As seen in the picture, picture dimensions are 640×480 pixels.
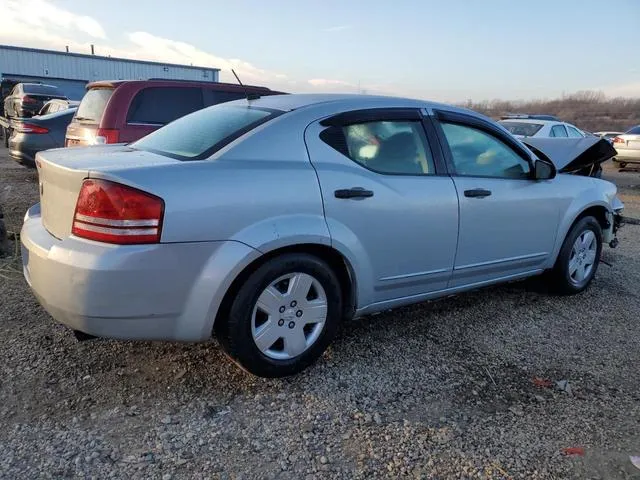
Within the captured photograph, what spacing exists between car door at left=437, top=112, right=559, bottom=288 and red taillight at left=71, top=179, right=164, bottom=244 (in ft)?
6.76

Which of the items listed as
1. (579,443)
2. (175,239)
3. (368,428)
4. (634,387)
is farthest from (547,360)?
(175,239)

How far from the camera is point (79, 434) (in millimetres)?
2539

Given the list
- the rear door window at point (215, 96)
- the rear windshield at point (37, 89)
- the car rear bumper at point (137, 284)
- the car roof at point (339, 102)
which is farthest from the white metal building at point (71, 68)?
the car rear bumper at point (137, 284)

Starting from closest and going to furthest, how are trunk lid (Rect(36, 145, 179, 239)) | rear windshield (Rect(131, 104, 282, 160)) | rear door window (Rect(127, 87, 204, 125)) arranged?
trunk lid (Rect(36, 145, 179, 239)) → rear windshield (Rect(131, 104, 282, 160)) → rear door window (Rect(127, 87, 204, 125))

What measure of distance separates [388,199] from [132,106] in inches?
187

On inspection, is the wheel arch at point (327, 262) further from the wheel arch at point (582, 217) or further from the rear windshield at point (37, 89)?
the rear windshield at point (37, 89)

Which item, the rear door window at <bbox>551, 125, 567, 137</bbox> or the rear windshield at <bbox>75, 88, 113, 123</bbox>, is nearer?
the rear windshield at <bbox>75, 88, 113, 123</bbox>

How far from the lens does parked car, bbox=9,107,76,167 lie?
9461mm

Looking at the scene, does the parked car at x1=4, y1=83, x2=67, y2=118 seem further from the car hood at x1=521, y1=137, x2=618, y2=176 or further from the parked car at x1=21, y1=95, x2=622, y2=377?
the car hood at x1=521, y1=137, x2=618, y2=176

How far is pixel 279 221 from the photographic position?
2871 mm

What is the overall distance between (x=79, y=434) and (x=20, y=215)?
544cm

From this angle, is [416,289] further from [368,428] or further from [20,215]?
[20,215]

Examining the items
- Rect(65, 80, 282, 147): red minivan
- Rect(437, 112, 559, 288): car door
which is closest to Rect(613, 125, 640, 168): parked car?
Rect(65, 80, 282, 147): red minivan

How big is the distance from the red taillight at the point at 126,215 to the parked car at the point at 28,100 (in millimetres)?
18142
